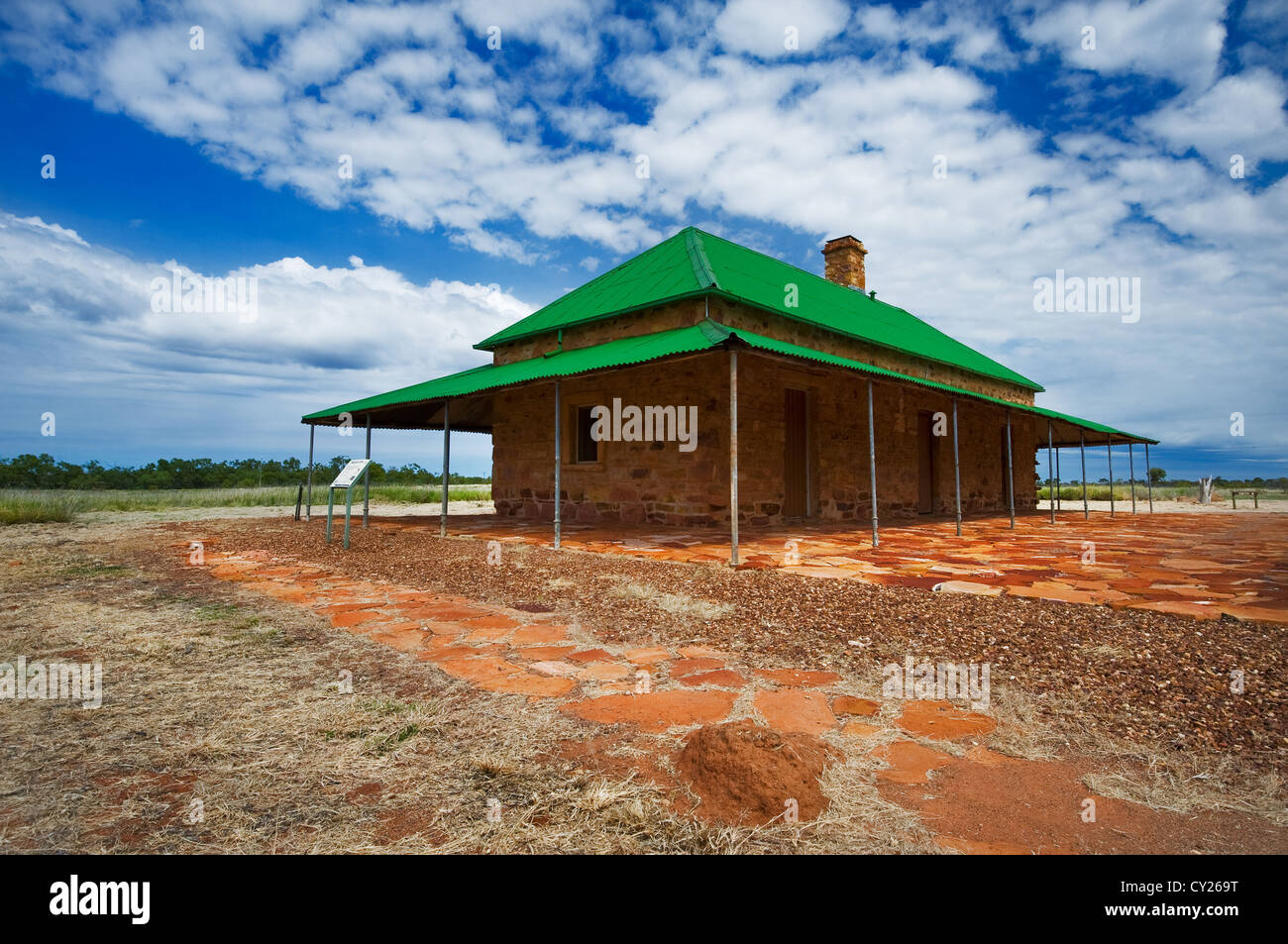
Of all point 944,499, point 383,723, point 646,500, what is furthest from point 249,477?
point 383,723

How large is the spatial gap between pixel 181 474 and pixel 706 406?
44.4 m

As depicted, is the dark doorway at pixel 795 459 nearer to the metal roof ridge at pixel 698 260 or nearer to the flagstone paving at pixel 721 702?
the metal roof ridge at pixel 698 260

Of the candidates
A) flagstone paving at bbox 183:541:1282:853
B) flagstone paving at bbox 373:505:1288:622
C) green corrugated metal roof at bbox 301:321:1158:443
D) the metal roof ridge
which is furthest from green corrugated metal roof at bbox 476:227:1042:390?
flagstone paving at bbox 183:541:1282:853

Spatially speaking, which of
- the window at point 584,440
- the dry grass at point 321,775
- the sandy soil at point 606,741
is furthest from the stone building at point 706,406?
the dry grass at point 321,775

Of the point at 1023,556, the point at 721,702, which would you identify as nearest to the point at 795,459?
the point at 1023,556

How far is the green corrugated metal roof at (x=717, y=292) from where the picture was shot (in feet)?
36.2

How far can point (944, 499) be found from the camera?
49.2ft

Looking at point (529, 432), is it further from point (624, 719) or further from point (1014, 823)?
point (1014, 823)

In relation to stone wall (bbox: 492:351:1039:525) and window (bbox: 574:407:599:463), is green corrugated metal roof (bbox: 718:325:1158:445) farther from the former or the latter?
window (bbox: 574:407:599:463)

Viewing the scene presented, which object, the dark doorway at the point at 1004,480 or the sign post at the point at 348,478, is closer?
the sign post at the point at 348,478

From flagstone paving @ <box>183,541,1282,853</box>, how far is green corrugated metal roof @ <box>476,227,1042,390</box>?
24.7 ft

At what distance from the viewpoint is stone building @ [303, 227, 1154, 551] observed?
9.71 m

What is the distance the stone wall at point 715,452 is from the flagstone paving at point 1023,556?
0.72 metres
